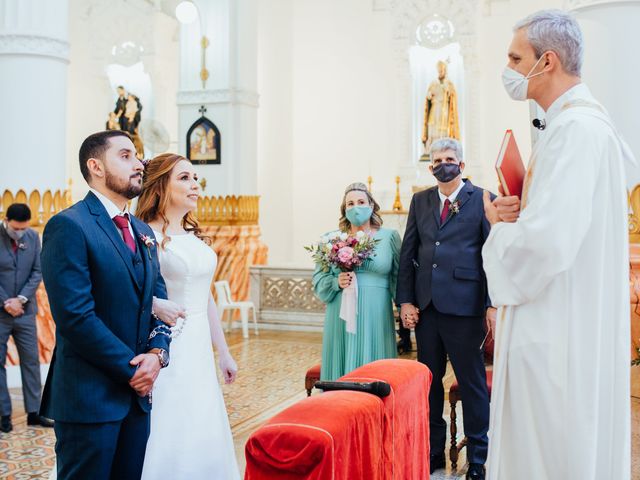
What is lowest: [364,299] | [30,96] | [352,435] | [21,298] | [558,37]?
[352,435]

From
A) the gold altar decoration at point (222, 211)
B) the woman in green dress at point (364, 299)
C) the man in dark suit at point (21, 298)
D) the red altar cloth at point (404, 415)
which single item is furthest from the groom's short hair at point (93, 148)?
the gold altar decoration at point (222, 211)

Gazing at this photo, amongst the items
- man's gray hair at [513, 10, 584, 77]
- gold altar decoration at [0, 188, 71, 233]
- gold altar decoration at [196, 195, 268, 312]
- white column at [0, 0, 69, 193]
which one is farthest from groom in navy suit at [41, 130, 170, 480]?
gold altar decoration at [196, 195, 268, 312]

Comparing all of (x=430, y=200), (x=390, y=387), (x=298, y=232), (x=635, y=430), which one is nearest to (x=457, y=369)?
(x=430, y=200)

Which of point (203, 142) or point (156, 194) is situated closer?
point (156, 194)

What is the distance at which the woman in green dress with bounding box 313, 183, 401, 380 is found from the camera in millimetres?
5148

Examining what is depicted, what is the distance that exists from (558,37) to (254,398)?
5.23 meters

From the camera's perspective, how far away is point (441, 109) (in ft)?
51.3

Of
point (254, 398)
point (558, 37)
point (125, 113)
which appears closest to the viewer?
point (558, 37)

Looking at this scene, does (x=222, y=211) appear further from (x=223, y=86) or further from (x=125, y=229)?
(x=125, y=229)

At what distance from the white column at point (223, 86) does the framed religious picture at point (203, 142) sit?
9cm

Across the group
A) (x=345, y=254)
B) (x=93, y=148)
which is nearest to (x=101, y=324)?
(x=93, y=148)

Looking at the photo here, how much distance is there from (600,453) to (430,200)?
8.85 feet

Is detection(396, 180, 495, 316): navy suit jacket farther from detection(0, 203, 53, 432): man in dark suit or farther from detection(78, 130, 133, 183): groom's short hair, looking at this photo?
detection(0, 203, 53, 432): man in dark suit

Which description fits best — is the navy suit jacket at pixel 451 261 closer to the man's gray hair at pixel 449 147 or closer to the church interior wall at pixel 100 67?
the man's gray hair at pixel 449 147
